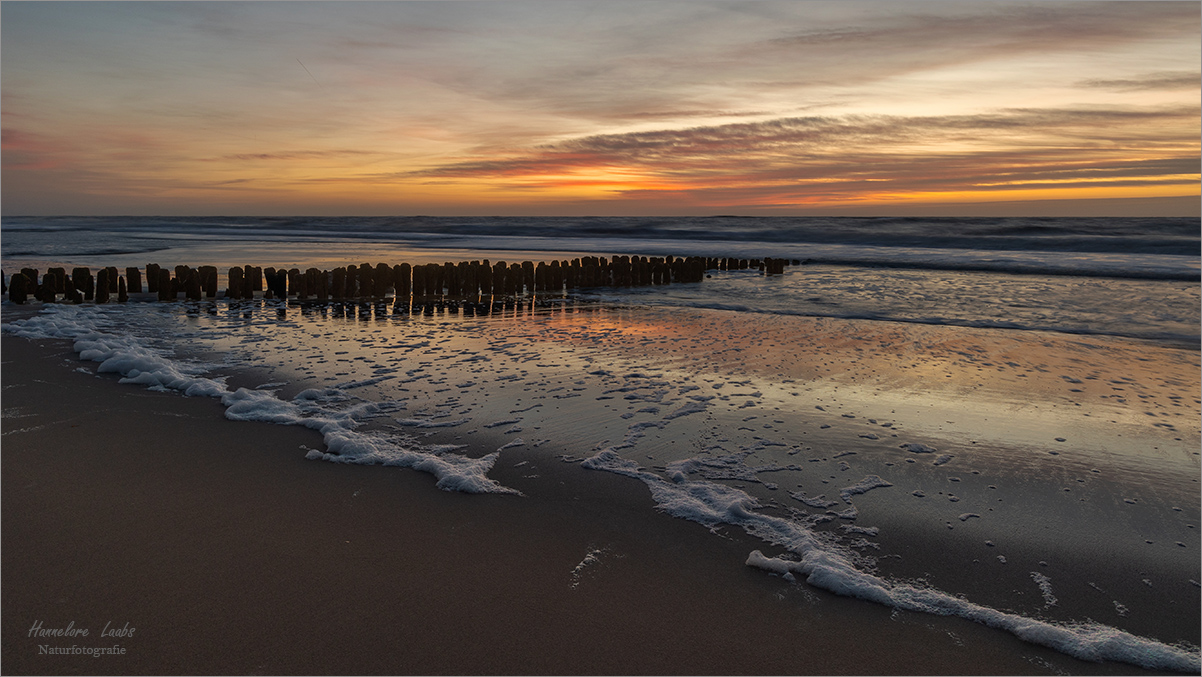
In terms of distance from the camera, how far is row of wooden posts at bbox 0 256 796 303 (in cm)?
1216

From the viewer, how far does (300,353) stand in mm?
7930

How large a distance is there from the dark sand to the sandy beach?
0.01m

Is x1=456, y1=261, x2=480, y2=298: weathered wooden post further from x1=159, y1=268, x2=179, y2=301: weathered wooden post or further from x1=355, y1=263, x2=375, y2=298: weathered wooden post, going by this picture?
x1=159, y1=268, x2=179, y2=301: weathered wooden post

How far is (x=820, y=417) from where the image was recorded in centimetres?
576

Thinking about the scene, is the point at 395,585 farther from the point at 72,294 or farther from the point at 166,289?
the point at 72,294

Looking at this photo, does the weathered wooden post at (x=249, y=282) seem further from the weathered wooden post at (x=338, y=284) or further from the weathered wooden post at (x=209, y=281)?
the weathered wooden post at (x=338, y=284)

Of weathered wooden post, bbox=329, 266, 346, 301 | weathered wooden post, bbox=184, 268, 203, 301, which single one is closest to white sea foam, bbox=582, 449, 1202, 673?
weathered wooden post, bbox=329, 266, 346, 301

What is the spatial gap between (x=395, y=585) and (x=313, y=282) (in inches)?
457

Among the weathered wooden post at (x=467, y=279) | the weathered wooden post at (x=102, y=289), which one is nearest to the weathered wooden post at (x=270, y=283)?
the weathered wooden post at (x=102, y=289)

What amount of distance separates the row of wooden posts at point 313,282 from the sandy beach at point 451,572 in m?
8.66

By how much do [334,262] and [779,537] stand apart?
22771 mm

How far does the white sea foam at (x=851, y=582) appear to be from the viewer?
271 cm

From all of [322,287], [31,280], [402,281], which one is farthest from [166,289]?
[402,281]

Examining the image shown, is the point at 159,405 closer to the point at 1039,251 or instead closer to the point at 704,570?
the point at 704,570
